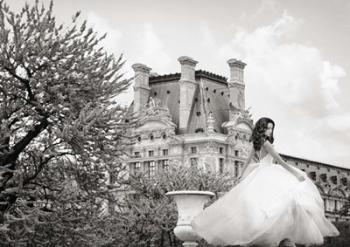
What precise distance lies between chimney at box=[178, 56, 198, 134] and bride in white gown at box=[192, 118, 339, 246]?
188 feet

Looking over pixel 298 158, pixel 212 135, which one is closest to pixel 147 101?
pixel 212 135

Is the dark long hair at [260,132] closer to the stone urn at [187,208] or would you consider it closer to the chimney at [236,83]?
the stone urn at [187,208]

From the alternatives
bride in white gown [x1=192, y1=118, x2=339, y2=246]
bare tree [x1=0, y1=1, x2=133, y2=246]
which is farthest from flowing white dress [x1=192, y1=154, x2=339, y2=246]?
bare tree [x1=0, y1=1, x2=133, y2=246]

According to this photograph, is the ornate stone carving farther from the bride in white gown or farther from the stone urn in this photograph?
the bride in white gown

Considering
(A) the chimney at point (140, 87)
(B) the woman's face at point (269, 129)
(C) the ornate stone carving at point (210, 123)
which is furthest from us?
(A) the chimney at point (140, 87)

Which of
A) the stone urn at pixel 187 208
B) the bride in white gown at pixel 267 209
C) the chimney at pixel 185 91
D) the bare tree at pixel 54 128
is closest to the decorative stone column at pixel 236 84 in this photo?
the chimney at pixel 185 91

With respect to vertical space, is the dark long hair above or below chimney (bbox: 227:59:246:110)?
below

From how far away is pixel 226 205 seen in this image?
1070 cm

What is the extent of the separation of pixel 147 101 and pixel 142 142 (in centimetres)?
493

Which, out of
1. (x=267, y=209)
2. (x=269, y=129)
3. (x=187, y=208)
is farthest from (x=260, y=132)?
(x=187, y=208)

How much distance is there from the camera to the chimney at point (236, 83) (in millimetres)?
70500

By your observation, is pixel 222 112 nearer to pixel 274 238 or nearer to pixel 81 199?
pixel 81 199

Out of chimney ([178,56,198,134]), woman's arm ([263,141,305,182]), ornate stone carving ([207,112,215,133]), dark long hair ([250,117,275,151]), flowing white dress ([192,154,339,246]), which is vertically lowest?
flowing white dress ([192,154,339,246])

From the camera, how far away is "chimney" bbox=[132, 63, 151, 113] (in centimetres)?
7076
